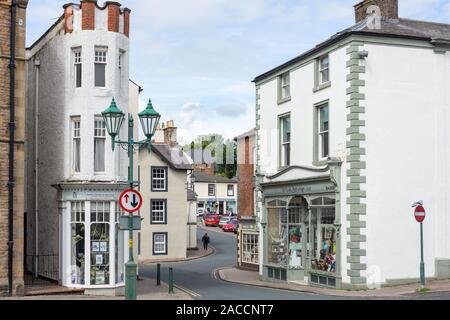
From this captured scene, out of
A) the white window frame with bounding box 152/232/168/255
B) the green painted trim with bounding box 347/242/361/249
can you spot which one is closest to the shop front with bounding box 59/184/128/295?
the green painted trim with bounding box 347/242/361/249

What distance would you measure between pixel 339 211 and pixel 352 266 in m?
2.23

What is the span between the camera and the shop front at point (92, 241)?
25062 millimetres

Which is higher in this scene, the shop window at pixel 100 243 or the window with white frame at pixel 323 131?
the window with white frame at pixel 323 131

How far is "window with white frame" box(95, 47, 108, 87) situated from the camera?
84.8 feet

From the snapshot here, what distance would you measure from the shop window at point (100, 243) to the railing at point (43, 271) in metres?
2.18

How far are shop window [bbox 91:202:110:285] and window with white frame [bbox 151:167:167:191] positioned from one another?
2597 cm

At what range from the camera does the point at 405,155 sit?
26.7 metres

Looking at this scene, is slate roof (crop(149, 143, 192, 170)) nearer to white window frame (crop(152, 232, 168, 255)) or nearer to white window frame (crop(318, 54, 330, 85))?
white window frame (crop(152, 232, 168, 255))

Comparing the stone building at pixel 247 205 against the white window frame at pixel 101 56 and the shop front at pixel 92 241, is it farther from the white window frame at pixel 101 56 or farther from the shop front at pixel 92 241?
the white window frame at pixel 101 56

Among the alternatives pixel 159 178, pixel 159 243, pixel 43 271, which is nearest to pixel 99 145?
pixel 43 271

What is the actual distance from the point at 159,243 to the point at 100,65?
27329 mm

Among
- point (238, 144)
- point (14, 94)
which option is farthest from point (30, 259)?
point (238, 144)

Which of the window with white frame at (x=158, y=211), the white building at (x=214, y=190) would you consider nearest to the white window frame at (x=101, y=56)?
the window with white frame at (x=158, y=211)

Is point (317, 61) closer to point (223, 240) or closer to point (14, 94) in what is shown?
point (14, 94)
